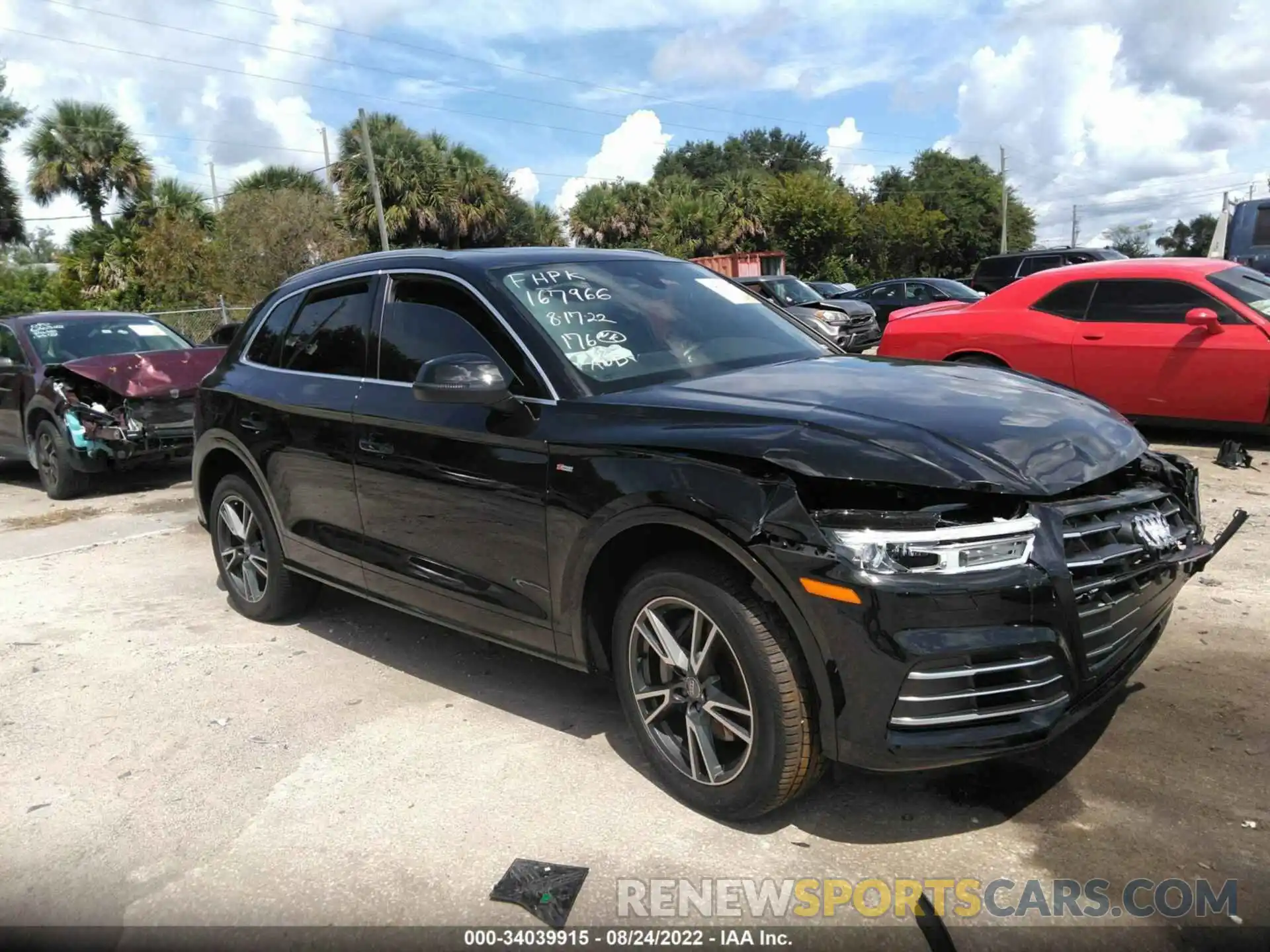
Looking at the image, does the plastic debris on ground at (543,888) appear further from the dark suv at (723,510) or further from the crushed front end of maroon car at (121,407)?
the crushed front end of maroon car at (121,407)

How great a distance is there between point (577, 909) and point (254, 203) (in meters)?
26.3

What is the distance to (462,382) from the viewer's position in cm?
342

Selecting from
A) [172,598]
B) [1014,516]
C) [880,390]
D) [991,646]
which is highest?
[880,390]

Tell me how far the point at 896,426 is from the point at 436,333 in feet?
6.54

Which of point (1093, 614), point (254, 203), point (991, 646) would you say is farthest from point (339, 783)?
point (254, 203)

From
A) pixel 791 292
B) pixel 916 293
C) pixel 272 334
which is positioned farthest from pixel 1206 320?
pixel 916 293

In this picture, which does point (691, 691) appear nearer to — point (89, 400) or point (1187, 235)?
point (89, 400)

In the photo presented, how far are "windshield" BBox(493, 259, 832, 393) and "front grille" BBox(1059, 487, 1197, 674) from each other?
1.47m

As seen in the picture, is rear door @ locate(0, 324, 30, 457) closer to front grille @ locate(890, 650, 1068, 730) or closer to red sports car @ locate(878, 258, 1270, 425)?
red sports car @ locate(878, 258, 1270, 425)

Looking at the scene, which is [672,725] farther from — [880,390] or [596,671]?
[880,390]

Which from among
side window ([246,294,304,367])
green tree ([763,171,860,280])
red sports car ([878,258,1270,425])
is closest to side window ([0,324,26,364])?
side window ([246,294,304,367])

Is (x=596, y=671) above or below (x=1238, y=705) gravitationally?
above

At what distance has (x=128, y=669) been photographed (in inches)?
190

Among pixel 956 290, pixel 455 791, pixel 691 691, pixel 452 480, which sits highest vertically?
pixel 452 480
